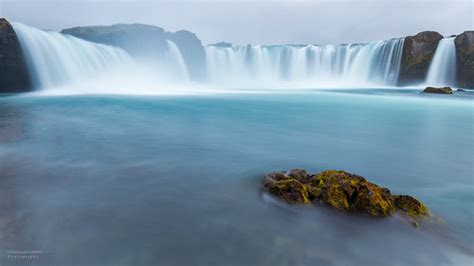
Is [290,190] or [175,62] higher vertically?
[290,190]

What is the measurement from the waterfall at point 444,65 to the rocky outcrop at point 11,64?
140 ft

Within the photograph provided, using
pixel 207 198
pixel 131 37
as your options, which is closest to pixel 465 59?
pixel 207 198

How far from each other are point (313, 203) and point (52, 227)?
10.8 feet

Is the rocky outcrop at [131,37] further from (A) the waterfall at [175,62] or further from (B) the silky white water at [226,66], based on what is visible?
(B) the silky white water at [226,66]

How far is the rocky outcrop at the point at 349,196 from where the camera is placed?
3740mm

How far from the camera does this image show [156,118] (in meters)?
12.0

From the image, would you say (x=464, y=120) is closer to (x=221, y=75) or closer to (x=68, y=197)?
(x=68, y=197)

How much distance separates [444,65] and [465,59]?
2.12 meters

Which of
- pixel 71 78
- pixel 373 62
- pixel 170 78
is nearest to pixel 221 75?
pixel 170 78

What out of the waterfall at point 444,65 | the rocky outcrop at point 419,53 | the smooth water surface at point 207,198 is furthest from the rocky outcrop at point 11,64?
the waterfall at point 444,65

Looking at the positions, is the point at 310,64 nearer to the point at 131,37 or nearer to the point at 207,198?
the point at 131,37

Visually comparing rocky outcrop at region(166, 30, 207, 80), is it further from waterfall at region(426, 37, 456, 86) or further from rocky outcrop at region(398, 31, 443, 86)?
waterfall at region(426, 37, 456, 86)

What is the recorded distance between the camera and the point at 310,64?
4638 centimetres

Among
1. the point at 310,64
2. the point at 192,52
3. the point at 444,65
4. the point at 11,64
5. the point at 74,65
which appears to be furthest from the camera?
the point at 192,52
